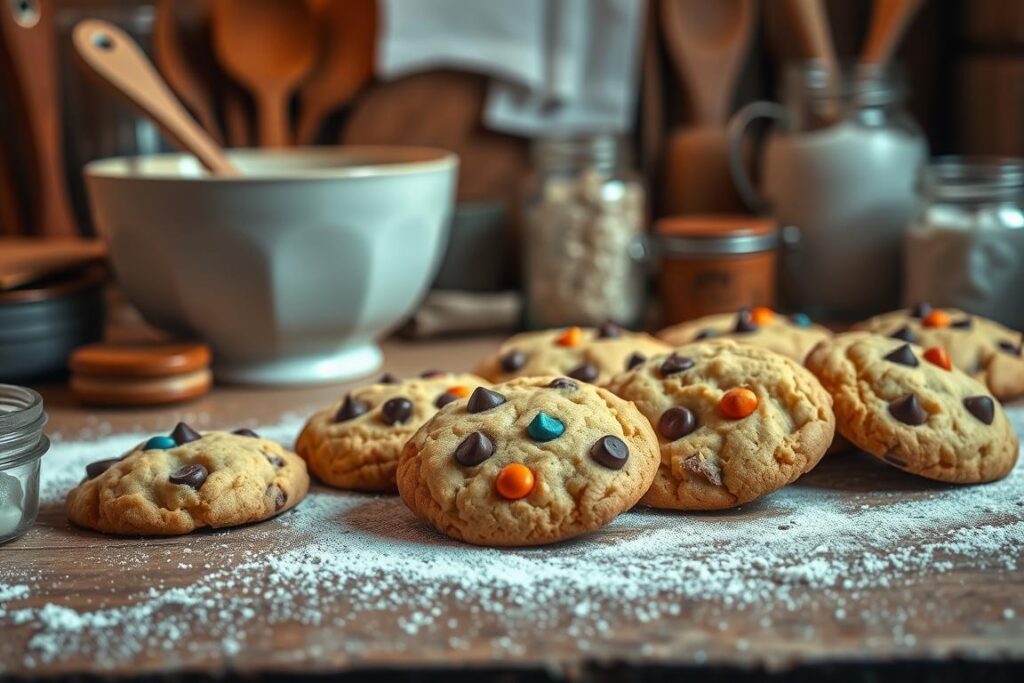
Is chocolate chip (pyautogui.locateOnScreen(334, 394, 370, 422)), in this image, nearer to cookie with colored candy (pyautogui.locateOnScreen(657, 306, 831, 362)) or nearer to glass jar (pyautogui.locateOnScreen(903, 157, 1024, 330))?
cookie with colored candy (pyautogui.locateOnScreen(657, 306, 831, 362))

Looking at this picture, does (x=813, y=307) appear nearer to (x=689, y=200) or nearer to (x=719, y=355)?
(x=689, y=200)

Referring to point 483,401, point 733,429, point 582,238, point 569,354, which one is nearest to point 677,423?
point 733,429

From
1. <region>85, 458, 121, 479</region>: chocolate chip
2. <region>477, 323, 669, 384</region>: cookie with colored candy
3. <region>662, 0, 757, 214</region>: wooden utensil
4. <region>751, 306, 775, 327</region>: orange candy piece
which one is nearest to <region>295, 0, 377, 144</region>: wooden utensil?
<region>662, 0, 757, 214</region>: wooden utensil

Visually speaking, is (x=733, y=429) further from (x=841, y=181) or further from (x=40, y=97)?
(x=40, y=97)

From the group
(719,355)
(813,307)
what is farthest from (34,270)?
(813,307)

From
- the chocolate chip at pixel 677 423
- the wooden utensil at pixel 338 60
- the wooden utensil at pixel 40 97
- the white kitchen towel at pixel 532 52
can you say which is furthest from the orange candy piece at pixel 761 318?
the wooden utensil at pixel 40 97

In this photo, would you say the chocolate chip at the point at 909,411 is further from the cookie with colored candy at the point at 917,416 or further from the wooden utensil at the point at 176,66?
the wooden utensil at the point at 176,66
